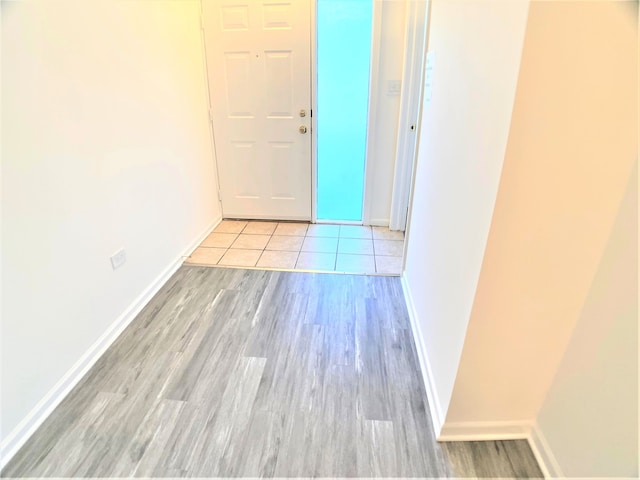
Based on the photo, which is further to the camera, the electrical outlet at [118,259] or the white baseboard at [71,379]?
the electrical outlet at [118,259]

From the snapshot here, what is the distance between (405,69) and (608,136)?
2.25 m

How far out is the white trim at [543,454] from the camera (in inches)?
49.8

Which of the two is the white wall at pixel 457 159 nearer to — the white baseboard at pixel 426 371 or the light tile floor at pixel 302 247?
the white baseboard at pixel 426 371

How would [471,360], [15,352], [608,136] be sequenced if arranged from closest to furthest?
[608,136] → [471,360] → [15,352]

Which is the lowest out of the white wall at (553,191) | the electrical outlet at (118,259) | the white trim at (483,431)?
the white trim at (483,431)

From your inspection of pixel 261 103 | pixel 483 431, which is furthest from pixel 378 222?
pixel 483 431

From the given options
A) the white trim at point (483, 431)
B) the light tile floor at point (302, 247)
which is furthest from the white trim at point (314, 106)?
the white trim at point (483, 431)

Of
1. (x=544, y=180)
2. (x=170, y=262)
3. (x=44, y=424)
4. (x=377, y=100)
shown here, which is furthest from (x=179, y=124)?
(x=544, y=180)

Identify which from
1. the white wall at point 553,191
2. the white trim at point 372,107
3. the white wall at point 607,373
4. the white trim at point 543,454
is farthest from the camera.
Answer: the white trim at point 372,107

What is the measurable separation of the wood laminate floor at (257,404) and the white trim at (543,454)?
31 millimetres

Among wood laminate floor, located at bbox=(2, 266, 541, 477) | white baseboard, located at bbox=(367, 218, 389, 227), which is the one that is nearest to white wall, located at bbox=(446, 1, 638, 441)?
wood laminate floor, located at bbox=(2, 266, 541, 477)

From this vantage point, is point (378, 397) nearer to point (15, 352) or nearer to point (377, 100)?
point (15, 352)

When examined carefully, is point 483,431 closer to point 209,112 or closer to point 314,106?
Answer: point 314,106

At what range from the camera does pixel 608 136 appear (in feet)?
3.03
